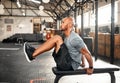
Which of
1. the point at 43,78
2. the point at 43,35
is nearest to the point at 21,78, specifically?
the point at 43,78

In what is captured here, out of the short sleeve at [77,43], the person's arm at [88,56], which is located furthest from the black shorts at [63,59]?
the person's arm at [88,56]

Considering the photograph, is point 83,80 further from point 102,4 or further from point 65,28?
point 102,4

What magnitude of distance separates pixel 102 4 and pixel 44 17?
44.9 ft

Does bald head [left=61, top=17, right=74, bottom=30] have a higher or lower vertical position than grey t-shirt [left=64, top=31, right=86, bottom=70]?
higher

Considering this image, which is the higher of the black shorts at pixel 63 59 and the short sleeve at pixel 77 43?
the short sleeve at pixel 77 43

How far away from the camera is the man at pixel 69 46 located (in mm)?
3215

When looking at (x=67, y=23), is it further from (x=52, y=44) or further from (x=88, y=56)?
(x=88, y=56)

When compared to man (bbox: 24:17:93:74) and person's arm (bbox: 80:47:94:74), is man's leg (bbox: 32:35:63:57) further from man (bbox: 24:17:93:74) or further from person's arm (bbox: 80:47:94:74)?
person's arm (bbox: 80:47:94:74)

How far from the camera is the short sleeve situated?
3.23m

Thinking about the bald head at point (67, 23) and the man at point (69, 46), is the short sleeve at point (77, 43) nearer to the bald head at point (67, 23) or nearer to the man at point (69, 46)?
the man at point (69, 46)

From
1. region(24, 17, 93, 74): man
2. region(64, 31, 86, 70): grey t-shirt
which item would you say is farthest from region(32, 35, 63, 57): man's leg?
region(64, 31, 86, 70): grey t-shirt

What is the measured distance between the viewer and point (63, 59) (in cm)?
333

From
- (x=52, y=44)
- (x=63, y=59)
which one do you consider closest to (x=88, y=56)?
(x=63, y=59)

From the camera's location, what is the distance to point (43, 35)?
70.9 feet
